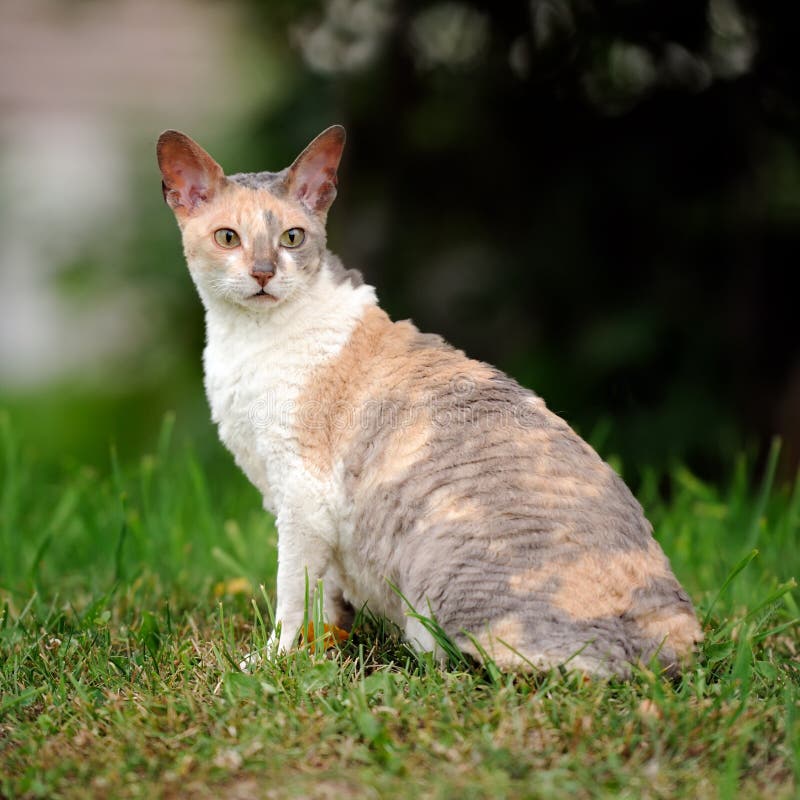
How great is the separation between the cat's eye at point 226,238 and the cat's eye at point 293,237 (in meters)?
0.14

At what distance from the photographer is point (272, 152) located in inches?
213

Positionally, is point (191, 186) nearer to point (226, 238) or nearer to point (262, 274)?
point (226, 238)

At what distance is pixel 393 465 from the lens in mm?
2779

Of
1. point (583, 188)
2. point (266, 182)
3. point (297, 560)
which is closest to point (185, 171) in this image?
point (266, 182)

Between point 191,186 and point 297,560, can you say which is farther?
point 191,186

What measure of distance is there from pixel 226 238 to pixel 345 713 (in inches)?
55.8

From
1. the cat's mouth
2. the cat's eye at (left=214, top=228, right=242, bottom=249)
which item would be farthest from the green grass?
the cat's eye at (left=214, top=228, right=242, bottom=249)

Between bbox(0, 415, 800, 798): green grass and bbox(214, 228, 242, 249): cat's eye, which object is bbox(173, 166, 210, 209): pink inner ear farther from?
bbox(0, 415, 800, 798): green grass

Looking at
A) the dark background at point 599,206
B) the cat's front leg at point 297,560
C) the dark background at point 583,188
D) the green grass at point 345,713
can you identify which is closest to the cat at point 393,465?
the cat's front leg at point 297,560

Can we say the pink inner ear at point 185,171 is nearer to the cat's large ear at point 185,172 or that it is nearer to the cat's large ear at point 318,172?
the cat's large ear at point 185,172

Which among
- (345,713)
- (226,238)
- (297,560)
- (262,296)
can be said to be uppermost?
(226,238)

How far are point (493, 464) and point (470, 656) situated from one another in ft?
1.66

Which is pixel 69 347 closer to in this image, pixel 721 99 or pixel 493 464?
pixel 721 99

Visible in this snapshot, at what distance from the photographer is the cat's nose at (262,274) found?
2906 millimetres
